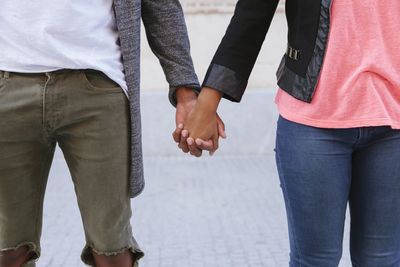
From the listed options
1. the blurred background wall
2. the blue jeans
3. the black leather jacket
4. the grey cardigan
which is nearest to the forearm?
the grey cardigan

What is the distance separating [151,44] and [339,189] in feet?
2.71

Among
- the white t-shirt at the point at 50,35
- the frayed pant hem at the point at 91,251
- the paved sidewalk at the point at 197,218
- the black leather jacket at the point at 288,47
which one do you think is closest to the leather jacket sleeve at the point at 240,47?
the black leather jacket at the point at 288,47

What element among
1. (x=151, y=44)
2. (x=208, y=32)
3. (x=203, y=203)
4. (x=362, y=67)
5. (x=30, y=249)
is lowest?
(x=203, y=203)

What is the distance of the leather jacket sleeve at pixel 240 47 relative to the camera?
216 centimetres

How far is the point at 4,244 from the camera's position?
2.32 meters

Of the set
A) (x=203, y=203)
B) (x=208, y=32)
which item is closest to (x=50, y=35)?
(x=203, y=203)

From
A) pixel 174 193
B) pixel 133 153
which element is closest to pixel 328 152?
pixel 133 153

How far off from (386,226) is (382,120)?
33 centimetres

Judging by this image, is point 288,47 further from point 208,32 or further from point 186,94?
point 208,32

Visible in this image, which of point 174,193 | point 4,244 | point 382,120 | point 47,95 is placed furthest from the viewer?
point 174,193

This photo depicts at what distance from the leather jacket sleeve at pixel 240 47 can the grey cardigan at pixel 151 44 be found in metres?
0.20

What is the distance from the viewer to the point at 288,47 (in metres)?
2.13

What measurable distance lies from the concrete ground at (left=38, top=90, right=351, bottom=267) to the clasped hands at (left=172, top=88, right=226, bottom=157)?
1719 millimetres

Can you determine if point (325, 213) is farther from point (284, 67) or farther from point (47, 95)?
point (47, 95)
